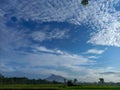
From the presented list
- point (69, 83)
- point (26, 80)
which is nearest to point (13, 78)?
point (26, 80)

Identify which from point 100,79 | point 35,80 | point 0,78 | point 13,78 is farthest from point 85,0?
point 35,80

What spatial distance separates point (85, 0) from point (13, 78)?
510 ft

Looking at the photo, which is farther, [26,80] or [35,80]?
[35,80]

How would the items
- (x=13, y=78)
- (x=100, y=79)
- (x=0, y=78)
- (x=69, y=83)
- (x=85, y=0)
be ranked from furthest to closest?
(x=13, y=78) < (x=0, y=78) < (x=100, y=79) < (x=69, y=83) < (x=85, y=0)

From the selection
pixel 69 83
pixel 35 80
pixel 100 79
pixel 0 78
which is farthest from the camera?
pixel 35 80

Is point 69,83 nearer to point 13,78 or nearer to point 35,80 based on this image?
point 13,78

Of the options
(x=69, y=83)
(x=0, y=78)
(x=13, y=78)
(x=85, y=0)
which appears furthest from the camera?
(x=13, y=78)

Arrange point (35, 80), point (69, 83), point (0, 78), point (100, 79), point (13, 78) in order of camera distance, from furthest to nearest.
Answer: point (35, 80), point (13, 78), point (0, 78), point (100, 79), point (69, 83)

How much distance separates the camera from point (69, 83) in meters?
80.6

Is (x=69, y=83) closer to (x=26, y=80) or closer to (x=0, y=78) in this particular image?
(x=0, y=78)

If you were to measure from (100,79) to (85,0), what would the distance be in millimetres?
116847

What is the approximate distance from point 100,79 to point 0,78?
54376mm

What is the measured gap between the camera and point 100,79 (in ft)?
407

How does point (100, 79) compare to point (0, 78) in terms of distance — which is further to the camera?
point (0, 78)
